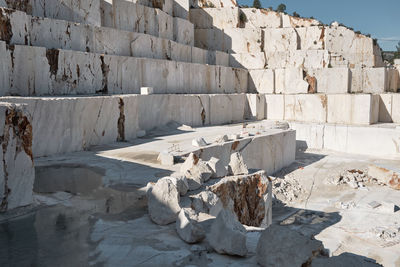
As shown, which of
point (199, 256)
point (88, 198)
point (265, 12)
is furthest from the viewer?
point (265, 12)

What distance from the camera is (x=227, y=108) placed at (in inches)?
531

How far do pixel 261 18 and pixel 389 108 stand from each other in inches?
270

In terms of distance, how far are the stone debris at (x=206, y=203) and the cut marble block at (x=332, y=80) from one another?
38.5ft

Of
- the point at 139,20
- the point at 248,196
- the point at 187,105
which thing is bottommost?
the point at 248,196

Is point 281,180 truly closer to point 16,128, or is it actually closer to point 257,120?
point 257,120

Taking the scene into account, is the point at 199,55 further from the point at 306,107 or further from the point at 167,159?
the point at 167,159

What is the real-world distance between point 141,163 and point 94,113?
2.07 meters

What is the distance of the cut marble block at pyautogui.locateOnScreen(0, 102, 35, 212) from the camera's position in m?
3.90

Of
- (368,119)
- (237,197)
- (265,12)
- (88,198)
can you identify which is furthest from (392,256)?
(265,12)

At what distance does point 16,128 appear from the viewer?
4.05m

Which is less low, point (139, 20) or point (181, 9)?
point (181, 9)

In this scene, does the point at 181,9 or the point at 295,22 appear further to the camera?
the point at 295,22

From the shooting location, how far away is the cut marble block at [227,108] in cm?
1272

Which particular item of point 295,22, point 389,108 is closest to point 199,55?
point 295,22
